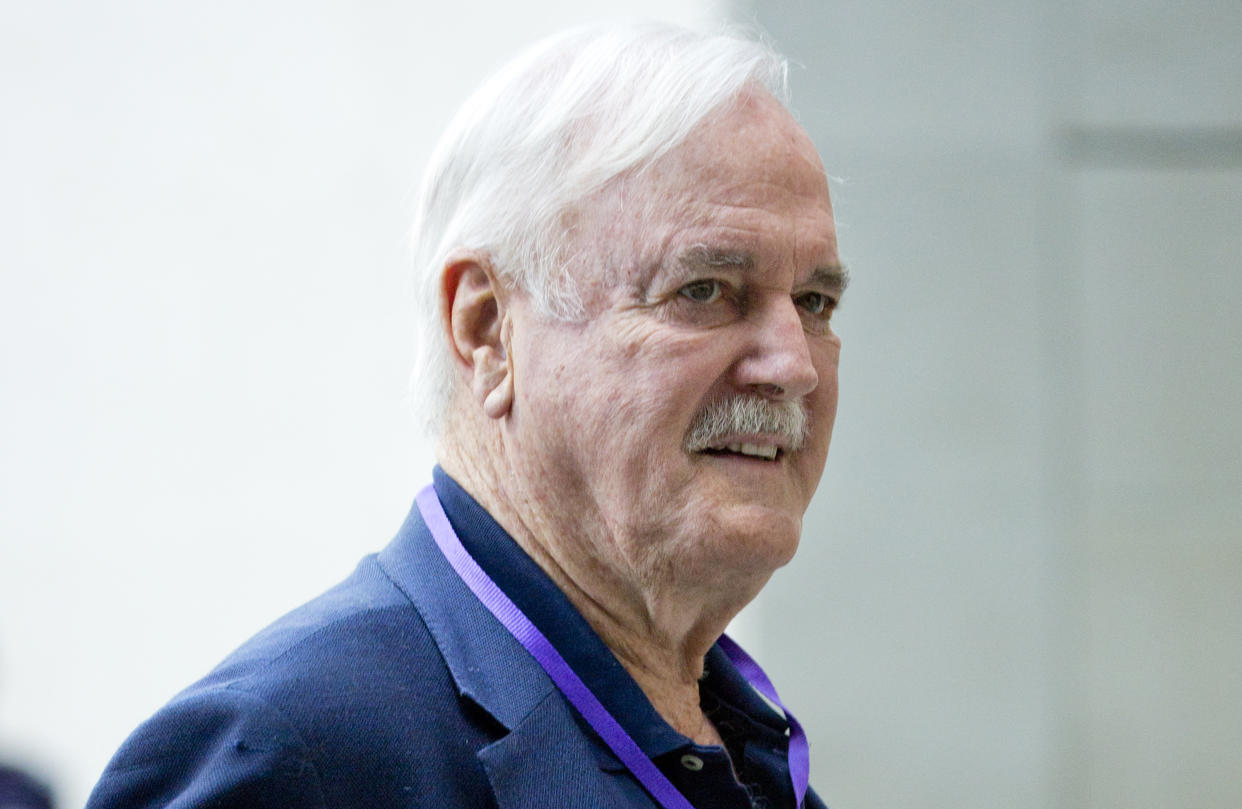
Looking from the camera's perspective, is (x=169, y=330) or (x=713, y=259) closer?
(x=713, y=259)

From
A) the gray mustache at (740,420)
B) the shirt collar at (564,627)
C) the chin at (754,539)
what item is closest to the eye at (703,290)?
the gray mustache at (740,420)

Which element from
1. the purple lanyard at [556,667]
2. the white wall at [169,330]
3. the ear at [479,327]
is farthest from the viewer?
the white wall at [169,330]

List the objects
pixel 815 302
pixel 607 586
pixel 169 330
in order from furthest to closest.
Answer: pixel 169 330 → pixel 815 302 → pixel 607 586

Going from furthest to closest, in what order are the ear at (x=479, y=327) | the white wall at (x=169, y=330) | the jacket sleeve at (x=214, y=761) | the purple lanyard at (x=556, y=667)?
the white wall at (x=169, y=330)
the ear at (x=479, y=327)
the purple lanyard at (x=556, y=667)
the jacket sleeve at (x=214, y=761)

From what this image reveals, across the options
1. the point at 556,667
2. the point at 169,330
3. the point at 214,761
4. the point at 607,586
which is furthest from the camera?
the point at 169,330

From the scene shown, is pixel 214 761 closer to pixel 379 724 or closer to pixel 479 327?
pixel 379 724

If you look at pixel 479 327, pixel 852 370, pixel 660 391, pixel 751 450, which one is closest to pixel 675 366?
pixel 660 391

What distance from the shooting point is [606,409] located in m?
1.24

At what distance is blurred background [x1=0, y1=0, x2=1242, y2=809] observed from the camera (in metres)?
2.94

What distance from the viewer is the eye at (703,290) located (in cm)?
128

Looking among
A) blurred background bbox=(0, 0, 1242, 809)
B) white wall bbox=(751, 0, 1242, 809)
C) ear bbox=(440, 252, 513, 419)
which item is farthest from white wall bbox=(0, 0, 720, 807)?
ear bbox=(440, 252, 513, 419)

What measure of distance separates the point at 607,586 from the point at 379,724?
33 centimetres

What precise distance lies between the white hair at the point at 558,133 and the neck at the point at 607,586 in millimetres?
173

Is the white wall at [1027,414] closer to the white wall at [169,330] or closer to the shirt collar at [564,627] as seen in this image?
the white wall at [169,330]
